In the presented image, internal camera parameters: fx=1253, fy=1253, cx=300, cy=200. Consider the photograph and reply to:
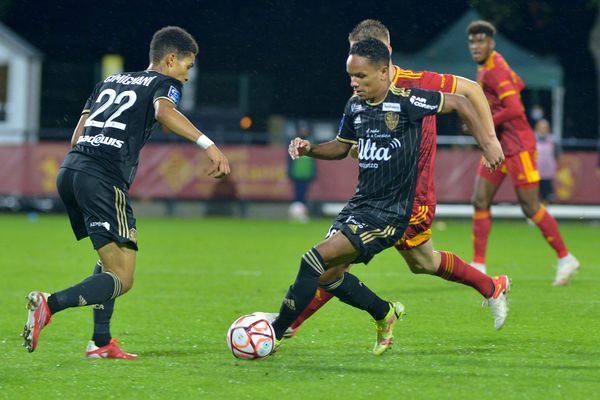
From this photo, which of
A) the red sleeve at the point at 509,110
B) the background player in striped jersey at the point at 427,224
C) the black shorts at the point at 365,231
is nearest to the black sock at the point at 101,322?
the background player in striped jersey at the point at 427,224

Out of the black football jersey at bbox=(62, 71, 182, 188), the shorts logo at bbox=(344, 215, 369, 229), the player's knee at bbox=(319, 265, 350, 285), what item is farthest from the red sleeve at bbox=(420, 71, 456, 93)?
the black football jersey at bbox=(62, 71, 182, 188)

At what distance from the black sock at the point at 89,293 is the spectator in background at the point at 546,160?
1647 cm

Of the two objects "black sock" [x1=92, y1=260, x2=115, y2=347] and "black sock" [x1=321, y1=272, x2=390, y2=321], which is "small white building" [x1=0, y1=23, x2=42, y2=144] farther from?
"black sock" [x1=321, y1=272, x2=390, y2=321]

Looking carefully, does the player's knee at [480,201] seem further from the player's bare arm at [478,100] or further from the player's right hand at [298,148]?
the player's right hand at [298,148]

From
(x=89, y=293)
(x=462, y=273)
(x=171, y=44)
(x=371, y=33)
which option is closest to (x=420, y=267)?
(x=462, y=273)

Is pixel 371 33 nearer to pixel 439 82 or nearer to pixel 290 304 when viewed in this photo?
pixel 439 82

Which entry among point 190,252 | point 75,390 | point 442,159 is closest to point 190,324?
point 75,390

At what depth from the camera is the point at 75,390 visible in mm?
6602

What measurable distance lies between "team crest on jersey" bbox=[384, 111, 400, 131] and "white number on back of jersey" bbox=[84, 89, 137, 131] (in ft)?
5.09

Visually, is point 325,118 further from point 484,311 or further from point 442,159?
point 484,311

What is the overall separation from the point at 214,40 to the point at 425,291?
79.4ft

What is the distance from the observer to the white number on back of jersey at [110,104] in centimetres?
770

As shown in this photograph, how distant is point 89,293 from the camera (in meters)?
7.38

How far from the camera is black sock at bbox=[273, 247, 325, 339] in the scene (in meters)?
7.44
